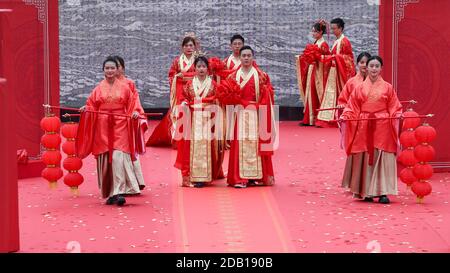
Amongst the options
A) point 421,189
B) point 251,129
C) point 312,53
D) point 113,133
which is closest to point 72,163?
point 113,133

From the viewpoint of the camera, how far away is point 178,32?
1820 cm

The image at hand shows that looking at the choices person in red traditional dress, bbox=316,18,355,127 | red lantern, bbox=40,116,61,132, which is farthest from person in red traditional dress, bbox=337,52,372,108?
person in red traditional dress, bbox=316,18,355,127

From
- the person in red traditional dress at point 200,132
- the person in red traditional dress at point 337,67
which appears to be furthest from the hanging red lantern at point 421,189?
the person in red traditional dress at point 337,67

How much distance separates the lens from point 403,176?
35.6 feet

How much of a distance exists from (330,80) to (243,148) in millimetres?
5343

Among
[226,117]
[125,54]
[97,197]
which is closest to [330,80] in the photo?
[125,54]

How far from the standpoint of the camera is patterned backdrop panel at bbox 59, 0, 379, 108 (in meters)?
18.0

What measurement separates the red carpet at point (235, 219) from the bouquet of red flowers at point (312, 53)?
4.20 m

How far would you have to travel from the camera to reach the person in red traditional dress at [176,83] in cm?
1410

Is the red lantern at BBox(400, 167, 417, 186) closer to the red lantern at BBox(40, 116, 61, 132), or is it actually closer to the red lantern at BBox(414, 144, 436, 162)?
the red lantern at BBox(414, 144, 436, 162)

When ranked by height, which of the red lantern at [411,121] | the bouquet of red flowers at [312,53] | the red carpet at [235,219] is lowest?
the red carpet at [235,219]

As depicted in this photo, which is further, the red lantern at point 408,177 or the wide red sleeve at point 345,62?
the wide red sleeve at point 345,62

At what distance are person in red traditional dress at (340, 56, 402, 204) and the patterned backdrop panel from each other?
7.50 metres

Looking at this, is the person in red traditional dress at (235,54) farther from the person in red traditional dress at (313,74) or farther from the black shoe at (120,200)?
the black shoe at (120,200)
